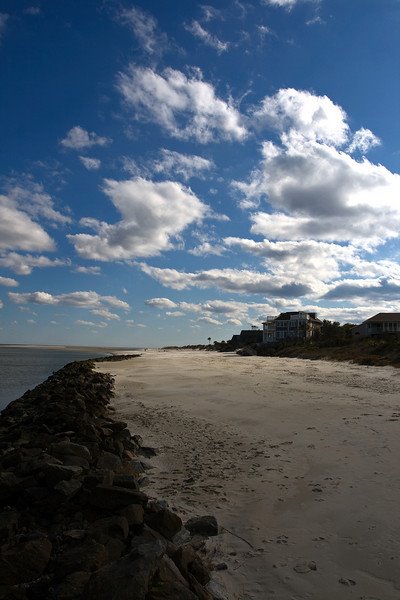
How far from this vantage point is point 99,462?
6656 mm

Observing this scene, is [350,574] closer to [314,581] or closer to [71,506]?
[314,581]

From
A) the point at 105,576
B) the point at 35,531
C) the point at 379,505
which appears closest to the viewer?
the point at 105,576

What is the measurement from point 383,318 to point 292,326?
26153 mm

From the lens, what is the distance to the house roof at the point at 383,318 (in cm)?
7194

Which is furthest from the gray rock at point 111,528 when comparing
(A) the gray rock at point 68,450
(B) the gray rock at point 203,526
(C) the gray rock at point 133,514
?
(A) the gray rock at point 68,450

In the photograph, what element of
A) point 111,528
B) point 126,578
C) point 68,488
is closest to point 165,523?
point 111,528

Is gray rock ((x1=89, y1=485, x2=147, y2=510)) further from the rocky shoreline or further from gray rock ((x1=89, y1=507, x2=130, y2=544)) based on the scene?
gray rock ((x1=89, y1=507, x2=130, y2=544))

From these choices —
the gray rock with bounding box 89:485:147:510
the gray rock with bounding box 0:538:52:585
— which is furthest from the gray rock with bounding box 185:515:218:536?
the gray rock with bounding box 0:538:52:585

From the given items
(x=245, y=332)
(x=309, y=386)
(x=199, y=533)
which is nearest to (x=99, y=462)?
(x=199, y=533)

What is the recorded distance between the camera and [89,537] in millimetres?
4156

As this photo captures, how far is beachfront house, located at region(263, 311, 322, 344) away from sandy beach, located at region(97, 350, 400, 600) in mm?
79129

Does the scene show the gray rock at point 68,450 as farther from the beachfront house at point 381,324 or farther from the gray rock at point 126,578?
the beachfront house at point 381,324

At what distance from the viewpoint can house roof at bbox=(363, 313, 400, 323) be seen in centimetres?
7194

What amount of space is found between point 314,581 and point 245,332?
11334cm
